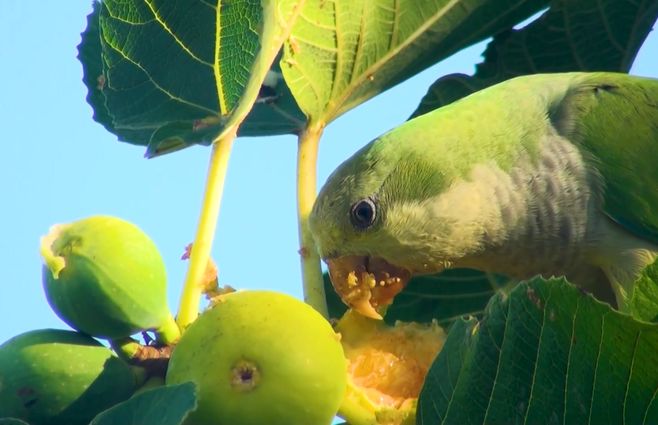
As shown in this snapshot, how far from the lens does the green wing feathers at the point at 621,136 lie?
336 centimetres

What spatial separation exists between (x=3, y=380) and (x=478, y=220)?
5.98 feet

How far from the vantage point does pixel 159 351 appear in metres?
2.33

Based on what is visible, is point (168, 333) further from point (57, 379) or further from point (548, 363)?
point (548, 363)

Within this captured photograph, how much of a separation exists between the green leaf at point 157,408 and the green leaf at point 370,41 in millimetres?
1397

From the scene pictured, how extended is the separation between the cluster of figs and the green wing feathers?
51.3 inches

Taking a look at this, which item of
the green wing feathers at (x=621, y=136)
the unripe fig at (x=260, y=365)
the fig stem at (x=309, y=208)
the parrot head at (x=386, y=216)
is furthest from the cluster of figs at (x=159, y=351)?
the green wing feathers at (x=621, y=136)

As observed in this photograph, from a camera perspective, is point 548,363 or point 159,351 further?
point 159,351

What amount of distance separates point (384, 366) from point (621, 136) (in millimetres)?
1453

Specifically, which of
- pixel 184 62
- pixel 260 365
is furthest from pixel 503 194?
pixel 260 365

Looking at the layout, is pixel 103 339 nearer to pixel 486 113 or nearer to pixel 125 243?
pixel 125 243

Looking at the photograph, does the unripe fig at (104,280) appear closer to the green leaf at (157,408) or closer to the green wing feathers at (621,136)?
the green leaf at (157,408)

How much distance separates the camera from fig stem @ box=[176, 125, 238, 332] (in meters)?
2.40

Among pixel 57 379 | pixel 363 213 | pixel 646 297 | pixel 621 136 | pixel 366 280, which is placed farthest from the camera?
pixel 621 136

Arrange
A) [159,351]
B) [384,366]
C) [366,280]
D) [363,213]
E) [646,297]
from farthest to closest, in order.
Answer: [363,213] → [366,280] → [384,366] → [159,351] → [646,297]
